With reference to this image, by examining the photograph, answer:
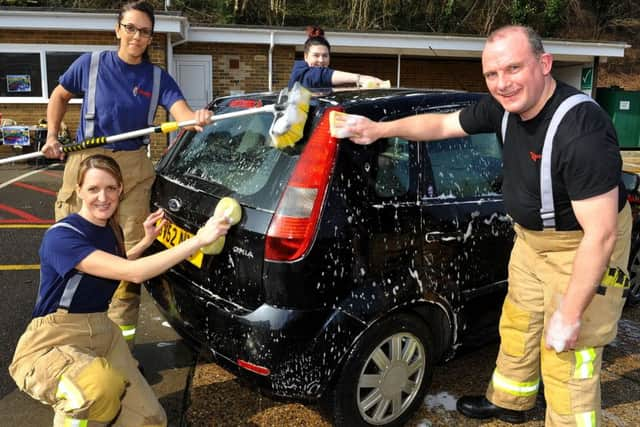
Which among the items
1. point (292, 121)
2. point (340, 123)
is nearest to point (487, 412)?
point (340, 123)

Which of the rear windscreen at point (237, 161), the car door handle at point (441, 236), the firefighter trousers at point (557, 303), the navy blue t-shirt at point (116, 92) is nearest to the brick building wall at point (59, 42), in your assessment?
the navy blue t-shirt at point (116, 92)

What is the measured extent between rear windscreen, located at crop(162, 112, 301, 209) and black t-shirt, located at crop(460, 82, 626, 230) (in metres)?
0.91

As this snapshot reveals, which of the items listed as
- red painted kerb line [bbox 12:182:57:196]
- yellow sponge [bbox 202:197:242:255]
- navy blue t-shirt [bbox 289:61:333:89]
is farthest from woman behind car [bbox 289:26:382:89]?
red painted kerb line [bbox 12:182:57:196]

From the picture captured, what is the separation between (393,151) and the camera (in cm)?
256

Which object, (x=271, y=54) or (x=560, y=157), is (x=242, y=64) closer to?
(x=271, y=54)

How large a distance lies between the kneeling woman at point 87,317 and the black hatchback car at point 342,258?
0.33 meters

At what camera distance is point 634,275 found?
4297 mm

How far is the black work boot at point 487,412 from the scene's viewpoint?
283 centimetres

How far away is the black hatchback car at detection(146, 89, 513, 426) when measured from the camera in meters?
2.28

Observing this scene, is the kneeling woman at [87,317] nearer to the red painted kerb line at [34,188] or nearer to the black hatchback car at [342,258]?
the black hatchback car at [342,258]

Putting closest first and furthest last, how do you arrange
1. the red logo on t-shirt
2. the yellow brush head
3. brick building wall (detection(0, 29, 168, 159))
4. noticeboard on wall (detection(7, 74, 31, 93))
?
the yellow brush head → the red logo on t-shirt → brick building wall (detection(0, 29, 168, 159)) → noticeboard on wall (detection(7, 74, 31, 93))

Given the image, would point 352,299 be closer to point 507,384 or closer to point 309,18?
point 507,384

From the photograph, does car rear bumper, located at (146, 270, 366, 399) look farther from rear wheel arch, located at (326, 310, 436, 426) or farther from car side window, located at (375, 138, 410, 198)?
car side window, located at (375, 138, 410, 198)

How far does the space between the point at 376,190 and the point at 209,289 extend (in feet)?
2.92
